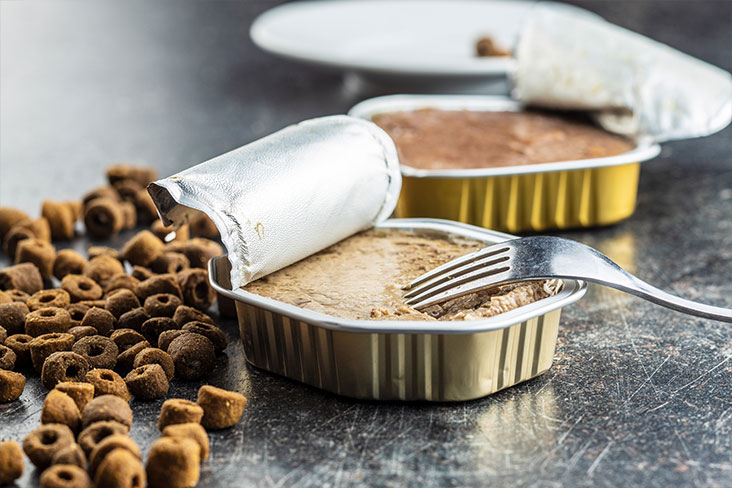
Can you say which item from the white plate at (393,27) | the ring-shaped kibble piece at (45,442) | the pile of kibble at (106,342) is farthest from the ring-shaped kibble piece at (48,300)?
the white plate at (393,27)

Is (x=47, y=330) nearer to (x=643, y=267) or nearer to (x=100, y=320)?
(x=100, y=320)

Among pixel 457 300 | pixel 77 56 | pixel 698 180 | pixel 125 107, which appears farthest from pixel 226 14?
pixel 457 300

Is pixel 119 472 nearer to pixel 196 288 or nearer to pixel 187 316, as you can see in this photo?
pixel 187 316

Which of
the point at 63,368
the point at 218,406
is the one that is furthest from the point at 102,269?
the point at 218,406

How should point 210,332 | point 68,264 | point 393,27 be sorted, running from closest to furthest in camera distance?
point 210,332 < point 68,264 < point 393,27

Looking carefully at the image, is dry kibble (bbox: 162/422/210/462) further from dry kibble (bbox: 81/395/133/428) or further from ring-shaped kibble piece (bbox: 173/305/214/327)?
ring-shaped kibble piece (bbox: 173/305/214/327)
